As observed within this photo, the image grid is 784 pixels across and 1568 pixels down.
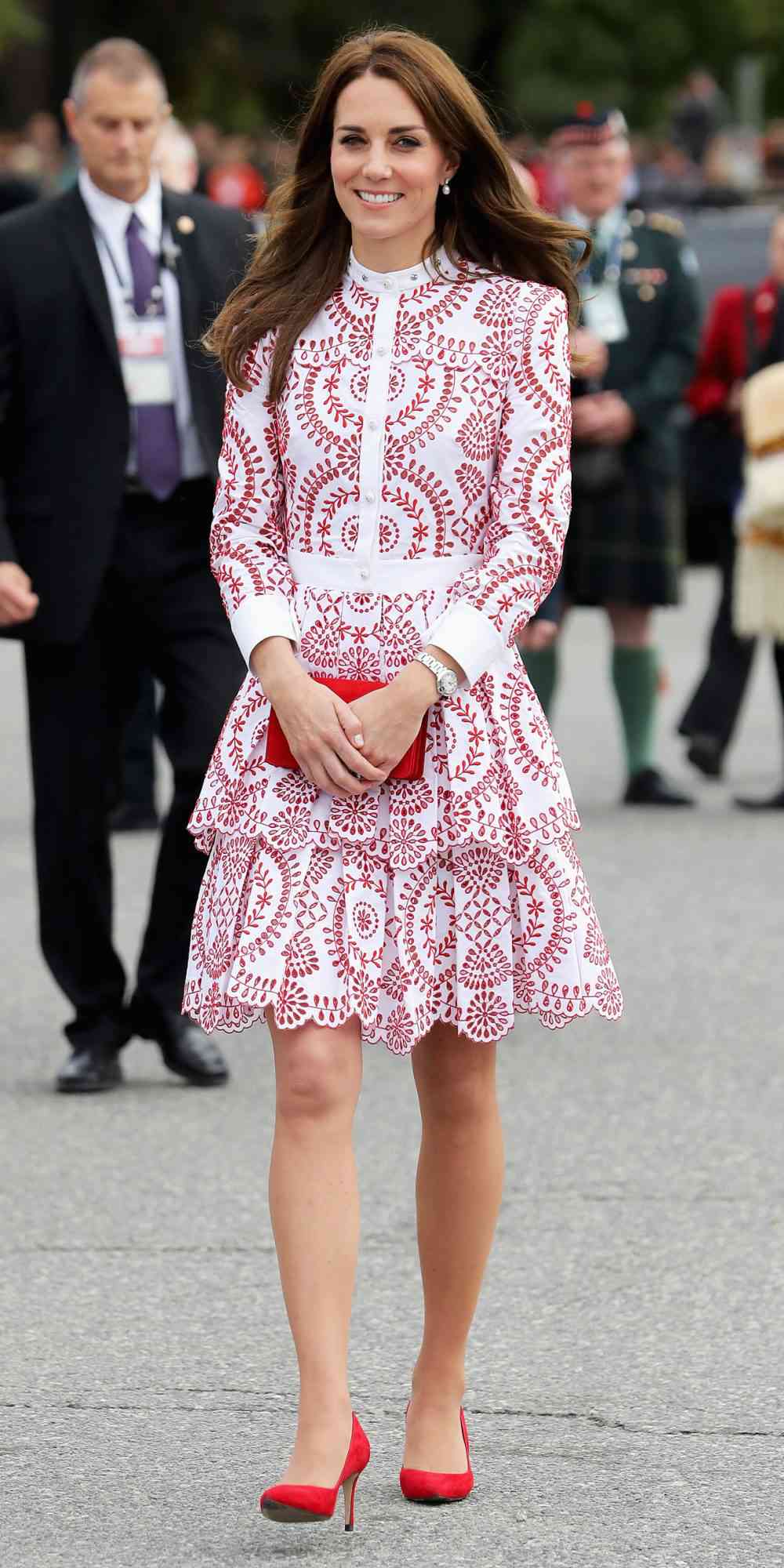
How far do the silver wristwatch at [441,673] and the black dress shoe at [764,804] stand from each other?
6.35 metres

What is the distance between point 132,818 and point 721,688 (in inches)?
87.6

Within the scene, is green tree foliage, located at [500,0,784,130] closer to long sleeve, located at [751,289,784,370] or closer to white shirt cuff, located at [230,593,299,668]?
long sleeve, located at [751,289,784,370]

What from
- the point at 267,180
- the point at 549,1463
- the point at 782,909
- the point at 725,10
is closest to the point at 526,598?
Answer: the point at 549,1463

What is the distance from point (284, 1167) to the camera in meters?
3.81

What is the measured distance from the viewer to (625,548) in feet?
32.8

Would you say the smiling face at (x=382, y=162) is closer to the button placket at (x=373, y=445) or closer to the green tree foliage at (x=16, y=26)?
the button placket at (x=373, y=445)

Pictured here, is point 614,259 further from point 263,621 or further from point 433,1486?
point 433,1486

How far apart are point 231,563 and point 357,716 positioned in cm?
33

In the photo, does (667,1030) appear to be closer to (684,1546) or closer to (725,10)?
(684,1546)

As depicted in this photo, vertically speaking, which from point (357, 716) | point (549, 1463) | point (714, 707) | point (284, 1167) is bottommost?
point (714, 707)

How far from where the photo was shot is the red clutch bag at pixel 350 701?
3836 mm

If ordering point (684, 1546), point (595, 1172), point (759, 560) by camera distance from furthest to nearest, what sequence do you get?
point (759, 560)
point (595, 1172)
point (684, 1546)

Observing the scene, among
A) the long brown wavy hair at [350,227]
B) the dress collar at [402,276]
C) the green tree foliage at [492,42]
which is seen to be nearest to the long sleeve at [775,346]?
the long brown wavy hair at [350,227]

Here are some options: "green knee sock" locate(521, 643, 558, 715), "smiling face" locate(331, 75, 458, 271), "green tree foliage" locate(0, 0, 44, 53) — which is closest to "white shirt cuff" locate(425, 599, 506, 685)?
"smiling face" locate(331, 75, 458, 271)
